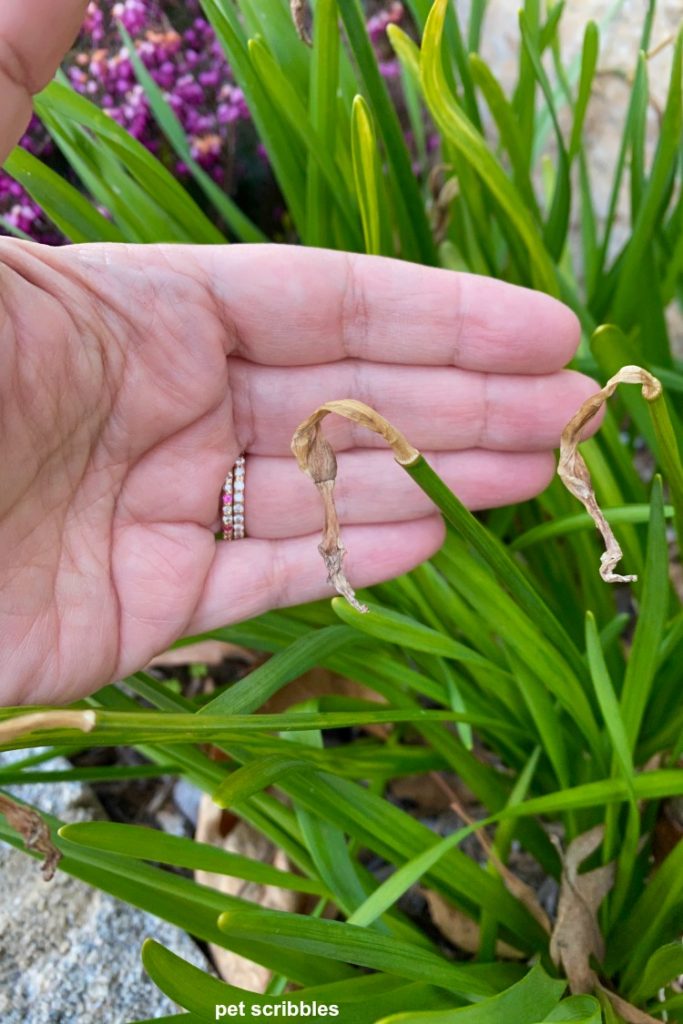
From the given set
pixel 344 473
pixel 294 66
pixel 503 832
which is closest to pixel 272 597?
pixel 344 473

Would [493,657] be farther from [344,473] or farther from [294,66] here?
[294,66]

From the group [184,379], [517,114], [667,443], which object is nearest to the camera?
[667,443]

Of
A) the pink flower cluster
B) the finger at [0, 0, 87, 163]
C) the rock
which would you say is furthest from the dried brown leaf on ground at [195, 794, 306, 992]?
the pink flower cluster

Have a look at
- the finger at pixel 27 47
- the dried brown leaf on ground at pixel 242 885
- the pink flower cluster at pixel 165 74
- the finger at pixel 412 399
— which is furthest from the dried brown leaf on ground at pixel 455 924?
the pink flower cluster at pixel 165 74

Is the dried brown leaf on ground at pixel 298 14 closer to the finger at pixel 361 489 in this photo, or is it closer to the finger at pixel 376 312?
the finger at pixel 376 312

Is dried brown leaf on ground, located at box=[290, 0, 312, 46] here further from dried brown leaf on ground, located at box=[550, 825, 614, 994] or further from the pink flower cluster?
dried brown leaf on ground, located at box=[550, 825, 614, 994]

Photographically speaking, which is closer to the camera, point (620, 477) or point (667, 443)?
point (667, 443)

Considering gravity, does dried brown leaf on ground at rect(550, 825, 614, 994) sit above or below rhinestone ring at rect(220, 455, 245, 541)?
below
